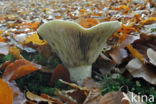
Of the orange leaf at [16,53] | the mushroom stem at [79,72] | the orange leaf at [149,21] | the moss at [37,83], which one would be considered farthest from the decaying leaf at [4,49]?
the orange leaf at [149,21]

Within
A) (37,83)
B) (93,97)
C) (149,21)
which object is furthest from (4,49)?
(149,21)

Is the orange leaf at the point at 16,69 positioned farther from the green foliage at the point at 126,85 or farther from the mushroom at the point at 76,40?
the green foliage at the point at 126,85

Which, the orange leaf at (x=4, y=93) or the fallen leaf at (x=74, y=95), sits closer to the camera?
the orange leaf at (x=4, y=93)

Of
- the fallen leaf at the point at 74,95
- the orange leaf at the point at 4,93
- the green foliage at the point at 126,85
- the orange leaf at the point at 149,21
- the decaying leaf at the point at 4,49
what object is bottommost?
the green foliage at the point at 126,85

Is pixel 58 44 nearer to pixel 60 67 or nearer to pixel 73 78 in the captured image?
pixel 60 67

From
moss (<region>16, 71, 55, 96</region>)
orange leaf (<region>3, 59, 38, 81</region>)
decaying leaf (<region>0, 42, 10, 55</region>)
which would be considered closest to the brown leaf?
moss (<region>16, 71, 55, 96</region>)

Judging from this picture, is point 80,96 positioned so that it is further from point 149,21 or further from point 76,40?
point 149,21
